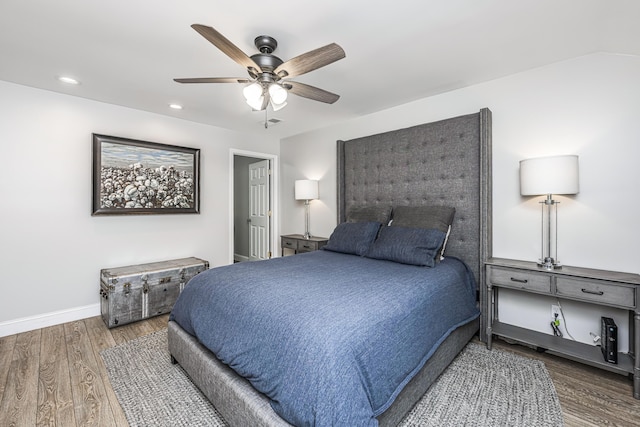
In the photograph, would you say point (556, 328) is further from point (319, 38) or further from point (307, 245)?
point (319, 38)

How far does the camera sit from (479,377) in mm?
2043

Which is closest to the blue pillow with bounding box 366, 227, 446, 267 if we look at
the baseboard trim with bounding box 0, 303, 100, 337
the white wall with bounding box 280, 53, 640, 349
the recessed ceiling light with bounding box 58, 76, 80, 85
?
the white wall with bounding box 280, 53, 640, 349

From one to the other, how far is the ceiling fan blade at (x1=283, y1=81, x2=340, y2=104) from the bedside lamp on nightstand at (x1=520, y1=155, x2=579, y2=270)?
1655 mm

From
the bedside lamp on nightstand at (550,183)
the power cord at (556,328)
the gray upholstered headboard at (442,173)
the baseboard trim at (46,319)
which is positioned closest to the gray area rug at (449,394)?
the power cord at (556,328)

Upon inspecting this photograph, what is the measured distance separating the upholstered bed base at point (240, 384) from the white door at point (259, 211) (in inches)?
118

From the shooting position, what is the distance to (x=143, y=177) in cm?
352

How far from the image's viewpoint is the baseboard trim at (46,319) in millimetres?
2782

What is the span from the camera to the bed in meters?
1.21

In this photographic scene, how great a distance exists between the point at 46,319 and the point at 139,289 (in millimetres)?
927

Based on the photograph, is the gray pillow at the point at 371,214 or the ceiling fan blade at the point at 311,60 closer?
the ceiling fan blade at the point at 311,60

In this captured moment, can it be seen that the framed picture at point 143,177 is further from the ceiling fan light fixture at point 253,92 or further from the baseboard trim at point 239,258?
the ceiling fan light fixture at point 253,92

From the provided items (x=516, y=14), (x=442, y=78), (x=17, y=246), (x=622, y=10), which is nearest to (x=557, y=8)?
(x=516, y=14)

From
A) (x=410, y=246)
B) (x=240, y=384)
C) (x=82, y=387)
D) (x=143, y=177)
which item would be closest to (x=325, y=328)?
(x=240, y=384)

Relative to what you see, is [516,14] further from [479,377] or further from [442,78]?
[479,377]
